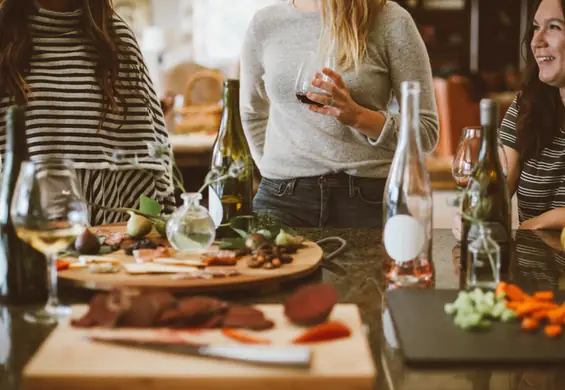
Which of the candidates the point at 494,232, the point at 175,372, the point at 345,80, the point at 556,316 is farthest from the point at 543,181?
the point at 175,372

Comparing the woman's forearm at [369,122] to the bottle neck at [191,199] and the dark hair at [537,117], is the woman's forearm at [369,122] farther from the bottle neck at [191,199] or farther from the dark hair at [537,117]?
the bottle neck at [191,199]

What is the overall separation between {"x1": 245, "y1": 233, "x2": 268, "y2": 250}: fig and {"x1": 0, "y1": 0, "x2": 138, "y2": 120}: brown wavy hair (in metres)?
0.66

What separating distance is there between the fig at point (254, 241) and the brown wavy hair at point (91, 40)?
66 centimetres

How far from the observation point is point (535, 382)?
0.89 meters

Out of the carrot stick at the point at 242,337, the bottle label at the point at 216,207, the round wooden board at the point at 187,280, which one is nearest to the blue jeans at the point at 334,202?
the bottle label at the point at 216,207

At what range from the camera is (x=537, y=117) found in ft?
6.30

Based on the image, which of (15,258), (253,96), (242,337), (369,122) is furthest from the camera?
(253,96)

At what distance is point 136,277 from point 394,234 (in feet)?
1.27

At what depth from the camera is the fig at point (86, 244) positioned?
1.28 meters

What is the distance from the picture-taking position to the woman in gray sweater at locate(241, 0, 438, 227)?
182 centimetres

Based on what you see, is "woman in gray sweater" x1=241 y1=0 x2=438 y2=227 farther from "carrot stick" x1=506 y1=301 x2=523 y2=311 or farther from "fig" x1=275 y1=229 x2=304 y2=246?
"carrot stick" x1=506 y1=301 x2=523 y2=311

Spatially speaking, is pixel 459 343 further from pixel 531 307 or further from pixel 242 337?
pixel 242 337

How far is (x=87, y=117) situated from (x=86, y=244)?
2.00 feet

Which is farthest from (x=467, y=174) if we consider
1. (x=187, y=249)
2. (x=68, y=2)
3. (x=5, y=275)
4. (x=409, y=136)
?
(x=68, y=2)
